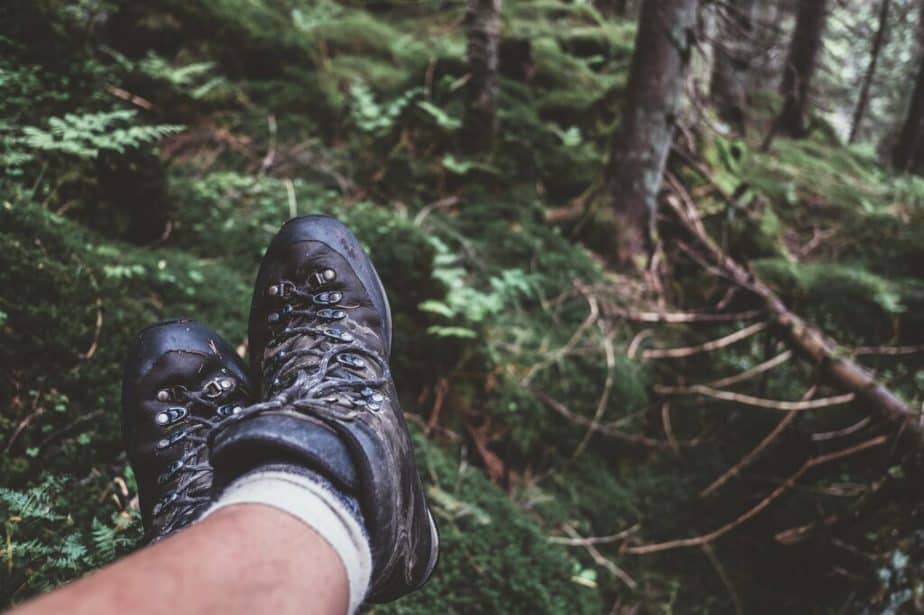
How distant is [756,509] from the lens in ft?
10.4

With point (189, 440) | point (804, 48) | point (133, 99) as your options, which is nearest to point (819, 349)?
point (189, 440)

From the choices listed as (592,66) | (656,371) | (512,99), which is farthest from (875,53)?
(656,371)

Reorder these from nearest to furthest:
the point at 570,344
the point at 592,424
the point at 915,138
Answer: the point at 592,424, the point at 570,344, the point at 915,138

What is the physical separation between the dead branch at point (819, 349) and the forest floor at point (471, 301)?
0.11 meters

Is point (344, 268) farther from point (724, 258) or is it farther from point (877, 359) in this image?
point (877, 359)

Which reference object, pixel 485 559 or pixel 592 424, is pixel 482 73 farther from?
pixel 485 559

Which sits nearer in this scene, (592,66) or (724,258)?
(724,258)

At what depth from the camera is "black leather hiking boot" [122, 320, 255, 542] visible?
173cm

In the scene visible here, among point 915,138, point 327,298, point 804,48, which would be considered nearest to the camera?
point 327,298

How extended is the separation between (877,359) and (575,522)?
265cm

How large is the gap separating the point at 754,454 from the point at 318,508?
3.27 meters

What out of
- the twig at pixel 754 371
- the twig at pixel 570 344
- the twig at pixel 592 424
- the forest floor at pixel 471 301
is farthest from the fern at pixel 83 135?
the twig at pixel 754 371

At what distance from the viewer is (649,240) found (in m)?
4.50

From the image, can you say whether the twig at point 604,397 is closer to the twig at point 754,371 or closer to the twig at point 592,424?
the twig at point 592,424
